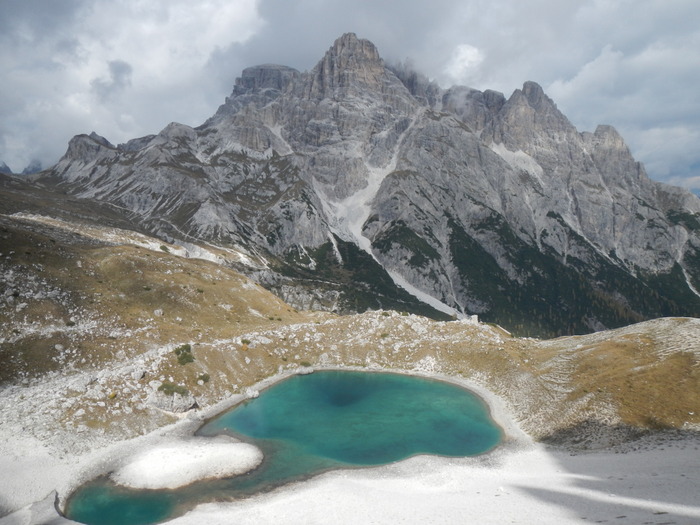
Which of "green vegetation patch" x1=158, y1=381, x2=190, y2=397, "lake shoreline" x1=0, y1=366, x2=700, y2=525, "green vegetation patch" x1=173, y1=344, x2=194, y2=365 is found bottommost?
"lake shoreline" x1=0, y1=366, x2=700, y2=525

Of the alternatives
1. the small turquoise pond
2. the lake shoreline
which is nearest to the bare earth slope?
the lake shoreline

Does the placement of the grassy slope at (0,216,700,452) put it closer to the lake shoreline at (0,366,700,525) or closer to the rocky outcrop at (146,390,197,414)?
the rocky outcrop at (146,390,197,414)

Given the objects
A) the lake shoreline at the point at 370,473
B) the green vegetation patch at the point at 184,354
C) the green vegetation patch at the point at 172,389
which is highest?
the green vegetation patch at the point at 184,354

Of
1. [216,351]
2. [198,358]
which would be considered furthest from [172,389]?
[216,351]

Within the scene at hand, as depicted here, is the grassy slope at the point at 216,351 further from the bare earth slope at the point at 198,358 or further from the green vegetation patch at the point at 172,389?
the green vegetation patch at the point at 172,389

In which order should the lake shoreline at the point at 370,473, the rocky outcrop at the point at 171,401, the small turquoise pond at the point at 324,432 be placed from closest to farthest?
1. the lake shoreline at the point at 370,473
2. the small turquoise pond at the point at 324,432
3. the rocky outcrop at the point at 171,401

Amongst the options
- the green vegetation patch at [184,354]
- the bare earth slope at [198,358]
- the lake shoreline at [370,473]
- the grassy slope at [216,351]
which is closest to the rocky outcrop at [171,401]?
the bare earth slope at [198,358]

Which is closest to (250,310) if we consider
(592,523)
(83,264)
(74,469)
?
(83,264)

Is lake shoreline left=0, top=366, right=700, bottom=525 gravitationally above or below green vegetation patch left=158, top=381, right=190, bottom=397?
below

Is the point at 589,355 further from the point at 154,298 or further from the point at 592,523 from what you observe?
the point at 154,298

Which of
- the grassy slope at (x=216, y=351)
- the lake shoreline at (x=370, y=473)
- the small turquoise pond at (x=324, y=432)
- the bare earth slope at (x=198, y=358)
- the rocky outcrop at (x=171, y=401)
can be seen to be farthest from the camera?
the rocky outcrop at (x=171, y=401)
